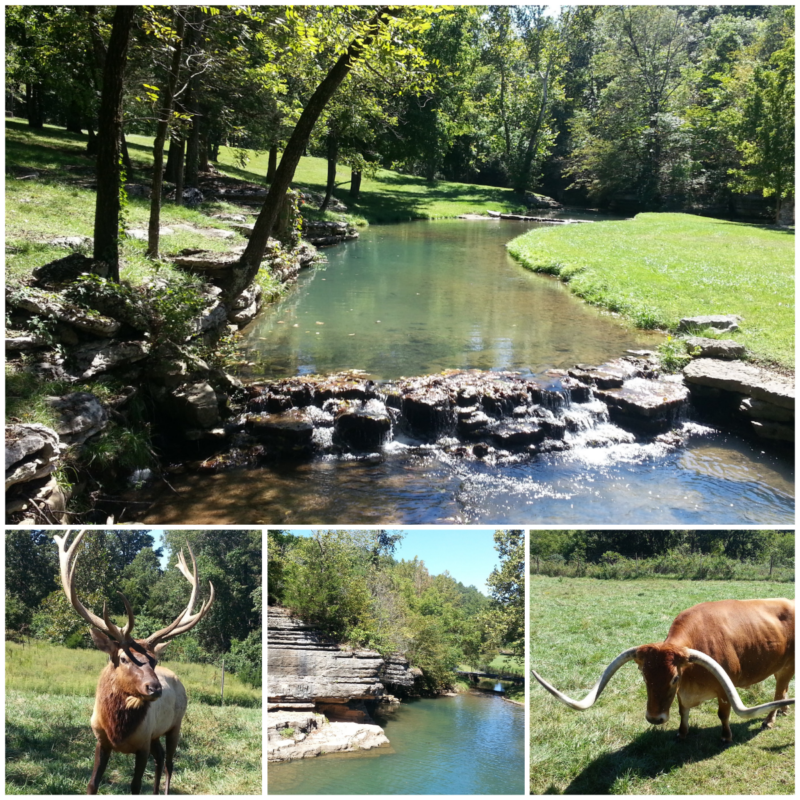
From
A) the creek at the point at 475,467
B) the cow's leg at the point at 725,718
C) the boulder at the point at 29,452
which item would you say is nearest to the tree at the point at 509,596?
the cow's leg at the point at 725,718

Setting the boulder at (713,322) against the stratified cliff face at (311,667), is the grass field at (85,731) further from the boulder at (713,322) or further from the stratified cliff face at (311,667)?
the boulder at (713,322)

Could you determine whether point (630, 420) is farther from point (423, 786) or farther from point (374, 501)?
point (423, 786)

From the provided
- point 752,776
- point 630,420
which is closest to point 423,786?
point 752,776

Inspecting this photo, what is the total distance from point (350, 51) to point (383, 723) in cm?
899

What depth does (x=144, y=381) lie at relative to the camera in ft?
30.2

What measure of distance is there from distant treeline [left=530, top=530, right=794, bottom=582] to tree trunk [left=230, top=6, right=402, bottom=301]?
7.34 metres

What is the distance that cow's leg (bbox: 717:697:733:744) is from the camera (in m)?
4.40

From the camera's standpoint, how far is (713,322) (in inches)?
529

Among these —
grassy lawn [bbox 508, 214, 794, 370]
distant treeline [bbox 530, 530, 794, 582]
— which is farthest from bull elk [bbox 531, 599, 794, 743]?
grassy lawn [bbox 508, 214, 794, 370]

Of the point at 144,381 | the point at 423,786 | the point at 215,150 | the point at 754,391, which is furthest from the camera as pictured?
the point at 215,150

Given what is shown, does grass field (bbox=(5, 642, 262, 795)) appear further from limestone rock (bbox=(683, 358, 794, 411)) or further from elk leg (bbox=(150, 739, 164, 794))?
limestone rock (bbox=(683, 358, 794, 411))

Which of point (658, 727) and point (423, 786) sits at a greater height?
point (658, 727)

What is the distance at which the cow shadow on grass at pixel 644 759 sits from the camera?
4.24m

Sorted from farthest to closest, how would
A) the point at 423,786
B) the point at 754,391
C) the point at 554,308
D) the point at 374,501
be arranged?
1. the point at 554,308
2. the point at 754,391
3. the point at 374,501
4. the point at 423,786
